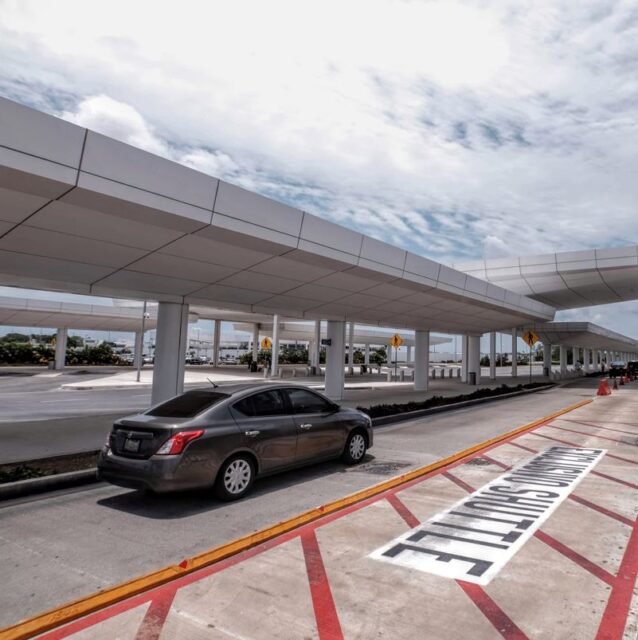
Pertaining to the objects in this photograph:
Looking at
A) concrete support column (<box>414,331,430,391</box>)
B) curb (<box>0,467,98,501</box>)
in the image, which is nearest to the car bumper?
curb (<box>0,467,98,501</box>)

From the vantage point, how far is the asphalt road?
13.1ft

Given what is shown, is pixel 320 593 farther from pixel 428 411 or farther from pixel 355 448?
pixel 428 411

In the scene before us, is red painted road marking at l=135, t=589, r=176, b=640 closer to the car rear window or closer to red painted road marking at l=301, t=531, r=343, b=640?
red painted road marking at l=301, t=531, r=343, b=640

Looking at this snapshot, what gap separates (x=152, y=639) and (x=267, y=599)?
0.85 m

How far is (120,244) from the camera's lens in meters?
9.54

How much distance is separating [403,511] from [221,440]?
7.54ft

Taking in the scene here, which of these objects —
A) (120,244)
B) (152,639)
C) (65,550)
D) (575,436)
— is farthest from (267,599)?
(575,436)

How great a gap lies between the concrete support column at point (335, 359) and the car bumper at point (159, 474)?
15.3 m

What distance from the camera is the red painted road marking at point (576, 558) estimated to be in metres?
4.02

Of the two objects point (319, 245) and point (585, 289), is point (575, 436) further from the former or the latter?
point (585, 289)

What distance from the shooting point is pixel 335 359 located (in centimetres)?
2125

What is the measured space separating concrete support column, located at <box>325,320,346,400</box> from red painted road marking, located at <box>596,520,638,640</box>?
16.6 m

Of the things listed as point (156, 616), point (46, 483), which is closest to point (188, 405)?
point (46, 483)

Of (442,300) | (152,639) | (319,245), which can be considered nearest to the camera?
(152,639)
